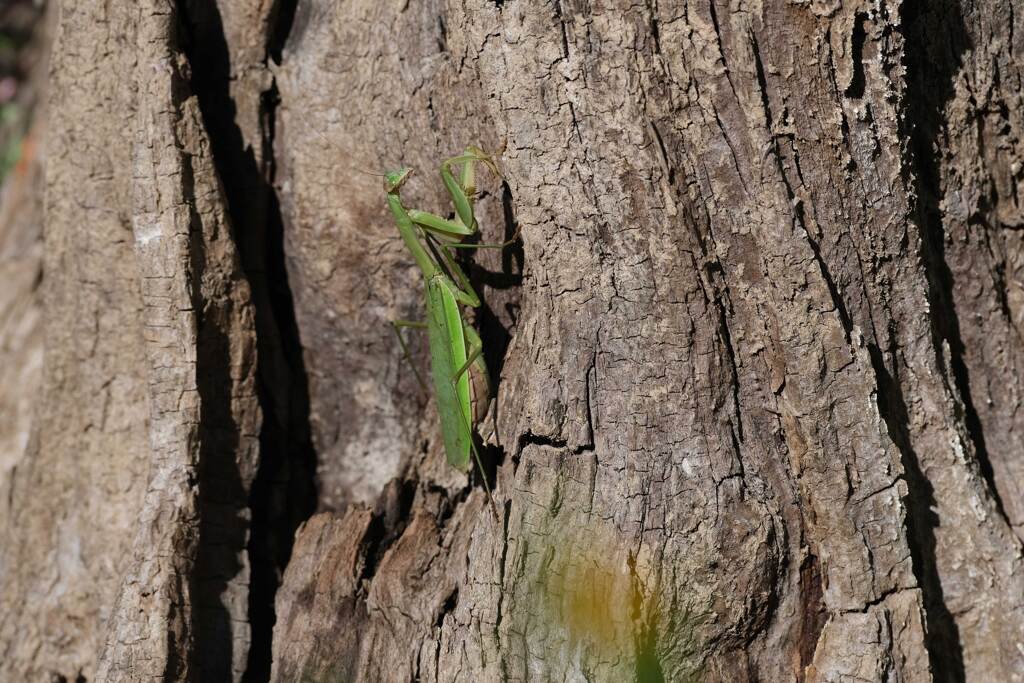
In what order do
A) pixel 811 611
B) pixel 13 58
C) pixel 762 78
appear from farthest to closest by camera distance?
pixel 13 58 → pixel 811 611 → pixel 762 78

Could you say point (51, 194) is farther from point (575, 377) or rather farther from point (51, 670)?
point (575, 377)

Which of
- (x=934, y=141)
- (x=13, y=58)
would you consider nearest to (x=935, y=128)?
(x=934, y=141)

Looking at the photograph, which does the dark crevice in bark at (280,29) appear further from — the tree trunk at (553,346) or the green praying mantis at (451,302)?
the green praying mantis at (451,302)

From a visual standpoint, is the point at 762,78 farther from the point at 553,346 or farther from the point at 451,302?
the point at 451,302

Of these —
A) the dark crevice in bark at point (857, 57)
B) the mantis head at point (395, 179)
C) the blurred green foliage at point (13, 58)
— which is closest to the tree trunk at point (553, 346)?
the dark crevice in bark at point (857, 57)

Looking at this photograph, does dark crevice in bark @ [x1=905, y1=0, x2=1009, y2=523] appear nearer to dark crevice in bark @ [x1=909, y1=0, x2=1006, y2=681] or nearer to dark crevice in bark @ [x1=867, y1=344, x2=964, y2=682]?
dark crevice in bark @ [x1=909, y1=0, x2=1006, y2=681]

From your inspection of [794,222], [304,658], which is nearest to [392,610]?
[304,658]
